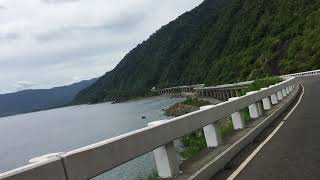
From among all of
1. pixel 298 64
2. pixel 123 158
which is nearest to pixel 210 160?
pixel 123 158

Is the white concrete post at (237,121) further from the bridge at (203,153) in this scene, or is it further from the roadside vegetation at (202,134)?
the roadside vegetation at (202,134)

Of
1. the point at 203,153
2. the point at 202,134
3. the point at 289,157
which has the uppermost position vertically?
the point at 203,153

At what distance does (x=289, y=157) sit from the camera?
33.4 ft

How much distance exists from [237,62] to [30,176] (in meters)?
119

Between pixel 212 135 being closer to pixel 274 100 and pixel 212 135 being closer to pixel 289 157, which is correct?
pixel 289 157

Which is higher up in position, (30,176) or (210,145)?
(30,176)

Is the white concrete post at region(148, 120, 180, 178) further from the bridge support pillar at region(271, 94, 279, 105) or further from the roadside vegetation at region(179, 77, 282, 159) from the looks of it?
the bridge support pillar at region(271, 94, 279, 105)

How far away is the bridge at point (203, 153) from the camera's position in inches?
228

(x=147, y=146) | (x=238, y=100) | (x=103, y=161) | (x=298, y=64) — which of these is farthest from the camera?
(x=298, y=64)

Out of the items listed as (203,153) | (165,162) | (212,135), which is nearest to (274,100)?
(212,135)

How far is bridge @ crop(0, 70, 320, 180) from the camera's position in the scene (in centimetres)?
580

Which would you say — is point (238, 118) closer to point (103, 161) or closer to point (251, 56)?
point (103, 161)

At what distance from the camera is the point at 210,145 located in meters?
11.4

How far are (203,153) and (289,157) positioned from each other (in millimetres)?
1609
